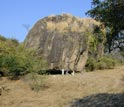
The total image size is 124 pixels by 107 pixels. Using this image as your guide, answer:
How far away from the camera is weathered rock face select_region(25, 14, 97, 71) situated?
27.8 meters

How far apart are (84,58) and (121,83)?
6.34 meters

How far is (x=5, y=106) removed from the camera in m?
21.2

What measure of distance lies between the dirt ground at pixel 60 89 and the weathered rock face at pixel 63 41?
2302mm

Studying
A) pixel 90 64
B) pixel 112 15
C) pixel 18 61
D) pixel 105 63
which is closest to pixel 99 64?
pixel 105 63

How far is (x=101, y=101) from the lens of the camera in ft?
65.6

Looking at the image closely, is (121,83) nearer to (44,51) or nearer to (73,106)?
(73,106)

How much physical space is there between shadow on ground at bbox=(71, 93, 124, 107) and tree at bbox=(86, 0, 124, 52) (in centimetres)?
498

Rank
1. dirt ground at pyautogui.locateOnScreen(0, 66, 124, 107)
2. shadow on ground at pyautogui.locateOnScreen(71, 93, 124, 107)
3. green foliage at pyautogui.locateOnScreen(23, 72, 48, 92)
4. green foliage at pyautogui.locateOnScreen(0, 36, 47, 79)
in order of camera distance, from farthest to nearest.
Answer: green foliage at pyautogui.locateOnScreen(0, 36, 47, 79)
green foliage at pyautogui.locateOnScreen(23, 72, 48, 92)
dirt ground at pyautogui.locateOnScreen(0, 66, 124, 107)
shadow on ground at pyautogui.locateOnScreen(71, 93, 124, 107)

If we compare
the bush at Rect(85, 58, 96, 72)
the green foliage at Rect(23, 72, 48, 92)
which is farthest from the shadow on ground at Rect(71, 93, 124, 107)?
the bush at Rect(85, 58, 96, 72)

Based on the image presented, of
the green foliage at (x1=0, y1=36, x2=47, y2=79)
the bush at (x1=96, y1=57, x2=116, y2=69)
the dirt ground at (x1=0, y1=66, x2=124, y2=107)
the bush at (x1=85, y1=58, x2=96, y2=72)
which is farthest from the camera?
the bush at (x1=85, y1=58, x2=96, y2=72)

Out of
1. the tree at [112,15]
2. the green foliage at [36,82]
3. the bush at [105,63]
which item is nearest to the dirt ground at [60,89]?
the green foliage at [36,82]

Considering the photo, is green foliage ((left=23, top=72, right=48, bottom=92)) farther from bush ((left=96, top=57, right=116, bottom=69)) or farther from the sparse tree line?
bush ((left=96, top=57, right=116, bottom=69))

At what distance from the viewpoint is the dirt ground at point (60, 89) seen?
21156 mm

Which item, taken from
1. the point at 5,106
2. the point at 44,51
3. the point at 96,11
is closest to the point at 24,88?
the point at 5,106
